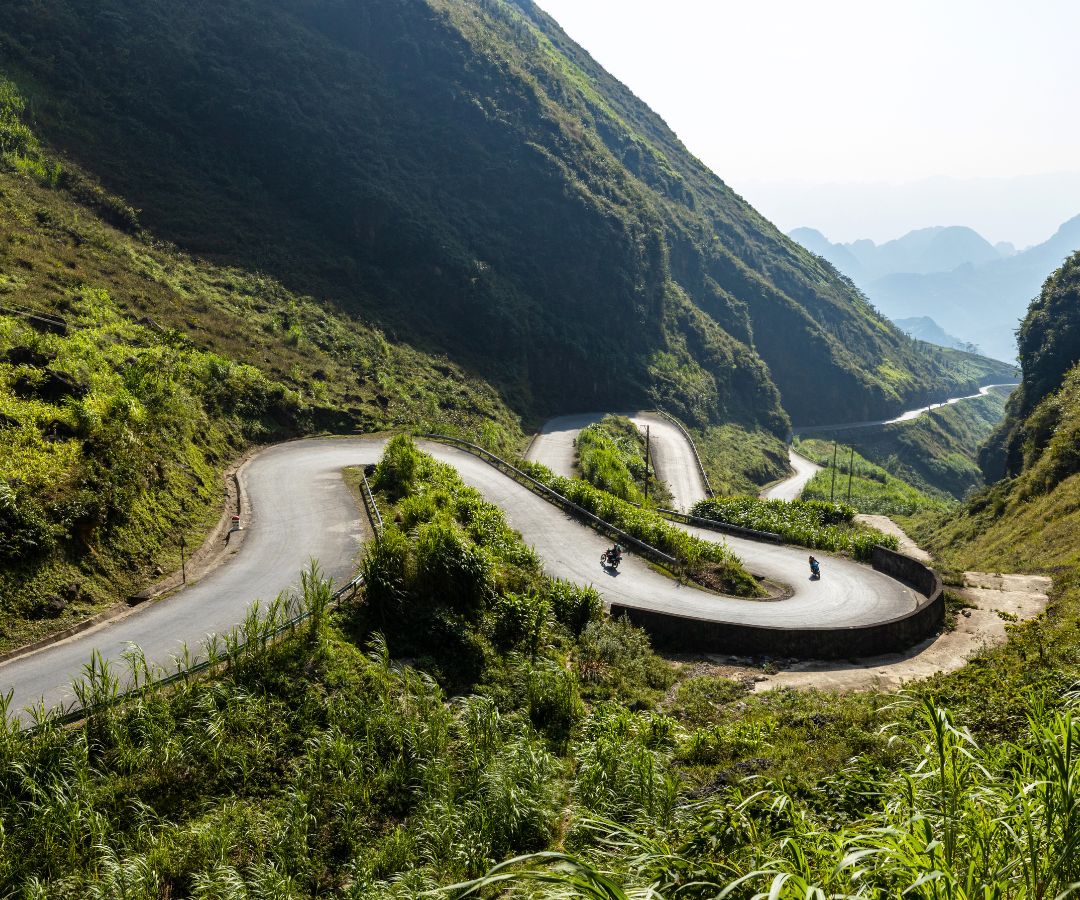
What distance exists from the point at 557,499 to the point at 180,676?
22.1 metres

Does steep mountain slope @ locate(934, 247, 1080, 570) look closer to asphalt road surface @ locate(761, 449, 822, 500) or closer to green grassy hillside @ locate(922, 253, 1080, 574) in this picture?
green grassy hillside @ locate(922, 253, 1080, 574)

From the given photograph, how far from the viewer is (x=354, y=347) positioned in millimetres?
50094

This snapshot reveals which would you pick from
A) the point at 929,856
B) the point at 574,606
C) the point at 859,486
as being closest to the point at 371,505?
the point at 574,606

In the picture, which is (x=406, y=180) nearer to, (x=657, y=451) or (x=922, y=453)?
(x=657, y=451)

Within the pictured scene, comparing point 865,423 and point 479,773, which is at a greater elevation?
point 865,423

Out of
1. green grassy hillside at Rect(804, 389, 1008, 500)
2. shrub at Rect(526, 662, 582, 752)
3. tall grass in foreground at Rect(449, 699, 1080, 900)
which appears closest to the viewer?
tall grass in foreground at Rect(449, 699, 1080, 900)

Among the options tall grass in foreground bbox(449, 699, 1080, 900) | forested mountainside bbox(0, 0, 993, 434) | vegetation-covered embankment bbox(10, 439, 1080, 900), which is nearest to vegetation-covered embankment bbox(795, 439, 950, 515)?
forested mountainside bbox(0, 0, 993, 434)

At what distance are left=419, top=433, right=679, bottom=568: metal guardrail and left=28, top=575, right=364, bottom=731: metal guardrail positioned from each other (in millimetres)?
14007

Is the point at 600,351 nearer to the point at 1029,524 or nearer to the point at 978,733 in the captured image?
the point at 1029,524

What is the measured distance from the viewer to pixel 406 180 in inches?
2945

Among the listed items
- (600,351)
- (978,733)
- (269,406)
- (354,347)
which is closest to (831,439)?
(600,351)

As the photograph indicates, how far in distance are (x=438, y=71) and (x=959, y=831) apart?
9992 centimetres

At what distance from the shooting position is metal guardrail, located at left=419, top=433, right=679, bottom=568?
85.8ft

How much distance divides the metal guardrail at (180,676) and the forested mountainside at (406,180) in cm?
4584
